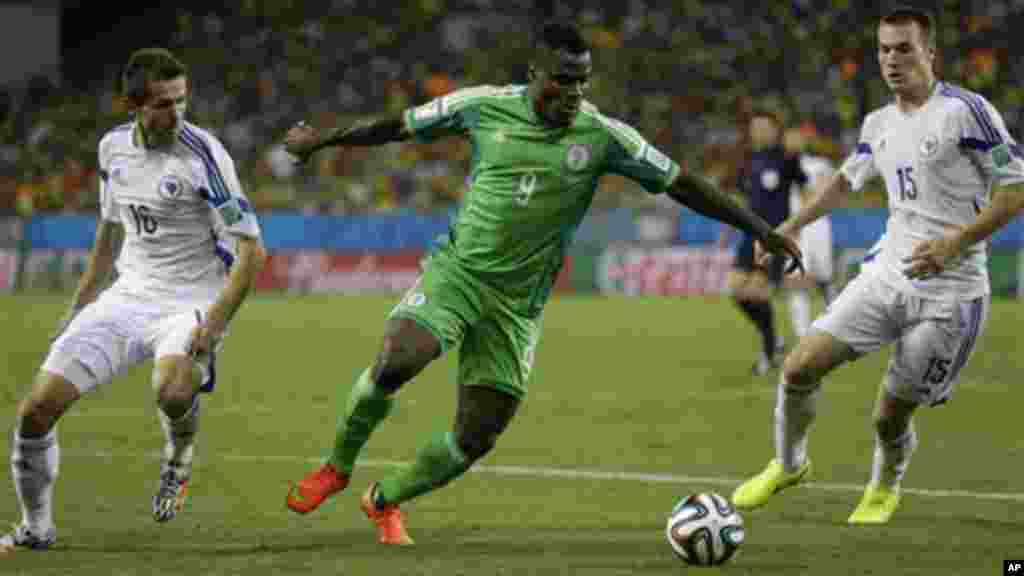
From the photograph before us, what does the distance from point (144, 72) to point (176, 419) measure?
66.9 inches

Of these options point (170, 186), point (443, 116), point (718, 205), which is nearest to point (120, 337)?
point (170, 186)

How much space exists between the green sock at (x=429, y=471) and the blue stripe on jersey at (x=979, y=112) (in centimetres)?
281

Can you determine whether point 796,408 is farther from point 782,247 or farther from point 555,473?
point 555,473

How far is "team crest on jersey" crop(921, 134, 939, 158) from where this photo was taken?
8781mm

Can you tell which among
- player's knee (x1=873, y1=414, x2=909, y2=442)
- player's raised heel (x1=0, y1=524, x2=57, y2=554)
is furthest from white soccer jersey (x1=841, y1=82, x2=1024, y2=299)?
player's raised heel (x1=0, y1=524, x2=57, y2=554)

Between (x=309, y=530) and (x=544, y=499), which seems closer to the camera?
(x=309, y=530)

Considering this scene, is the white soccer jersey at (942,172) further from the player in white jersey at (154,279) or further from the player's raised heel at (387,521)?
the player in white jersey at (154,279)

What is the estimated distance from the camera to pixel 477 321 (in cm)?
829

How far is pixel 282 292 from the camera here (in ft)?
109

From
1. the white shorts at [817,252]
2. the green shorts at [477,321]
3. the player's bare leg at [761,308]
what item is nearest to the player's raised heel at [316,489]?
the green shorts at [477,321]

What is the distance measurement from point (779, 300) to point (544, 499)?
19.5m

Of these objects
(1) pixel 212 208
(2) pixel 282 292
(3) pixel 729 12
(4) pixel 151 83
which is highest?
(4) pixel 151 83

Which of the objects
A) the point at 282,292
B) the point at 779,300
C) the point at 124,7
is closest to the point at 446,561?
the point at 779,300

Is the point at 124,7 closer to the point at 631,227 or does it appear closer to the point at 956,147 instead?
the point at 631,227
